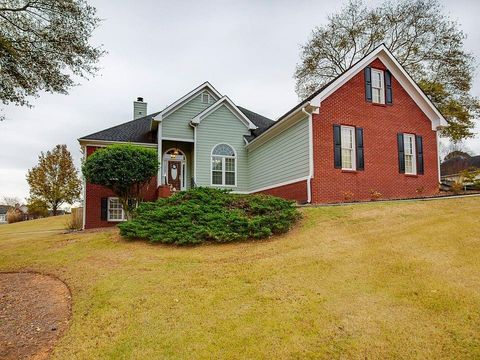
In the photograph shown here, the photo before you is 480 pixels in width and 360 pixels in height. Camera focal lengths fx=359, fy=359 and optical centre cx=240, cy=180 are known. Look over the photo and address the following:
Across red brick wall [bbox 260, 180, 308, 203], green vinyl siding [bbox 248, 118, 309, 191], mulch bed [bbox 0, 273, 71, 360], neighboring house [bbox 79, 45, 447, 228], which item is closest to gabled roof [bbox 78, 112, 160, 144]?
neighboring house [bbox 79, 45, 447, 228]

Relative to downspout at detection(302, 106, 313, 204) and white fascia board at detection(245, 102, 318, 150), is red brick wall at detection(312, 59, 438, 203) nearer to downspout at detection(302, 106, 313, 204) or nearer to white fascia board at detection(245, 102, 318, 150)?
downspout at detection(302, 106, 313, 204)

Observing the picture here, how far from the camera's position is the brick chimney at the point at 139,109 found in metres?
24.1

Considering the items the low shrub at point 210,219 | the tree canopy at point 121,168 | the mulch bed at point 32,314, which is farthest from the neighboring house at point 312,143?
the mulch bed at point 32,314

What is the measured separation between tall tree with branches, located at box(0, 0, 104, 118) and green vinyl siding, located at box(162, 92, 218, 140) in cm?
707

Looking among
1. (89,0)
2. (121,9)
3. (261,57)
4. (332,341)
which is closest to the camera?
(332,341)

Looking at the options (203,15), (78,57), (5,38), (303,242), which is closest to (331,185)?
(303,242)

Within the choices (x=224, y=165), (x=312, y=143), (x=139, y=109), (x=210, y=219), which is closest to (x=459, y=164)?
(x=224, y=165)

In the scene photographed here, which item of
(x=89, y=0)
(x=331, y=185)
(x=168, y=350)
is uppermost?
(x=89, y=0)

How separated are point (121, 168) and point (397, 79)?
12.5 meters

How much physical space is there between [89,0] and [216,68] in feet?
41.6

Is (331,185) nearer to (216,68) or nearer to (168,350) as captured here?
(168,350)

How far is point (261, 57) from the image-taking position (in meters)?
20.1

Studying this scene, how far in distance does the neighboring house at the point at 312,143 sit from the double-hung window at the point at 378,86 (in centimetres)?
5

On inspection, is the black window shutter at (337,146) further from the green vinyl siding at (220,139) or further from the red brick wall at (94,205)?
the red brick wall at (94,205)
